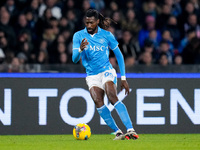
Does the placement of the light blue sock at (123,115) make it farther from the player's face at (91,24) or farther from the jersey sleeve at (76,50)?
the player's face at (91,24)

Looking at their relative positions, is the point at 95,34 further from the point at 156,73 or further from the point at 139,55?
the point at 139,55

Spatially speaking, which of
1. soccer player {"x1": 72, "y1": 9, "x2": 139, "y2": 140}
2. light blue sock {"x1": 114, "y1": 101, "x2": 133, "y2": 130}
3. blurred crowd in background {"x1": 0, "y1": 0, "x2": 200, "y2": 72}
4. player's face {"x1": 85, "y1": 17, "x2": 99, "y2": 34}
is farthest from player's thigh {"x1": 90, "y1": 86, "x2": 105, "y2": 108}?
blurred crowd in background {"x1": 0, "y1": 0, "x2": 200, "y2": 72}

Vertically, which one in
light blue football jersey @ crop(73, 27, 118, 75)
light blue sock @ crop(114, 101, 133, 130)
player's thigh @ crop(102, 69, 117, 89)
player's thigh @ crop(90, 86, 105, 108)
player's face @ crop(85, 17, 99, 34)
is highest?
player's face @ crop(85, 17, 99, 34)

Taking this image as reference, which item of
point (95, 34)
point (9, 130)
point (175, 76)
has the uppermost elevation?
point (95, 34)

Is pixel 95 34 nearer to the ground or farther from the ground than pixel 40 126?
farther from the ground

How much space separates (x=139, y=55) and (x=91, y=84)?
4.97 metres

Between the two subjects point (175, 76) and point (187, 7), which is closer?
point (175, 76)

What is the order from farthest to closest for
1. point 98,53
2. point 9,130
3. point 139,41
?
point 139,41
point 9,130
point 98,53

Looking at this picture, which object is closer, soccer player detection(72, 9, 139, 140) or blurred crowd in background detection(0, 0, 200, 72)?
soccer player detection(72, 9, 139, 140)

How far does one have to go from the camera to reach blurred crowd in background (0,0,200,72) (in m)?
13.9

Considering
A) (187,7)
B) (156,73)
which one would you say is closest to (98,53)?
(156,73)

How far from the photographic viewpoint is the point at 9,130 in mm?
11602

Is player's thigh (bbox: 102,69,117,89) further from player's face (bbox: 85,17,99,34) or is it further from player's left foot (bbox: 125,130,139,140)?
player's left foot (bbox: 125,130,139,140)

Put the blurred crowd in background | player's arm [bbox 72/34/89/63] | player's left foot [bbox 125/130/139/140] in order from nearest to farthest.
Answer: player's arm [bbox 72/34/89/63] < player's left foot [bbox 125/130/139/140] < the blurred crowd in background
